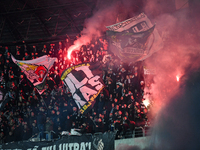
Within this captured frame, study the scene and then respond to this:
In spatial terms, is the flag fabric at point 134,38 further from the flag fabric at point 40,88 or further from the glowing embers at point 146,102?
the flag fabric at point 40,88

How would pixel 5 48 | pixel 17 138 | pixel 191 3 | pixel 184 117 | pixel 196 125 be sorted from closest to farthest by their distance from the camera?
pixel 196 125, pixel 184 117, pixel 17 138, pixel 191 3, pixel 5 48

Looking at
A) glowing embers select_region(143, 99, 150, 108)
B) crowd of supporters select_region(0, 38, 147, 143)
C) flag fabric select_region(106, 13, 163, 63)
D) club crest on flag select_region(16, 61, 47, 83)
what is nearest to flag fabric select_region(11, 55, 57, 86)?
club crest on flag select_region(16, 61, 47, 83)

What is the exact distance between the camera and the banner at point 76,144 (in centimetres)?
498

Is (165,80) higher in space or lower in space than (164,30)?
lower

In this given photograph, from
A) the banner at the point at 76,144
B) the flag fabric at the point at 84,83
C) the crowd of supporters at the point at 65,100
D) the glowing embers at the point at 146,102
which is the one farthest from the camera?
the glowing embers at the point at 146,102

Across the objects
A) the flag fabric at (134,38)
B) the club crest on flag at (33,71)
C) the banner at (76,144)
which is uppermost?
the flag fabric at (134,38)

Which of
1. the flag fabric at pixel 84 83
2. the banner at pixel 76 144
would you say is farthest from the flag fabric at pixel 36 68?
the banner at pixel 76 144

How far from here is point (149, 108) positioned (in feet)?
29.0

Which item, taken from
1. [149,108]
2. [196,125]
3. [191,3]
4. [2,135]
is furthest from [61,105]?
[191,3]

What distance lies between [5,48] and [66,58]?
3050 millimetres

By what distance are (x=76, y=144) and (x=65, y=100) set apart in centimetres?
355

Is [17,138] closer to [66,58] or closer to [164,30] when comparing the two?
[66,58]

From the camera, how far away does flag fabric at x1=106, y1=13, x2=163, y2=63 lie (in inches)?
307

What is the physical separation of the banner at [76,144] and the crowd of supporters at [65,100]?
7.13ft
